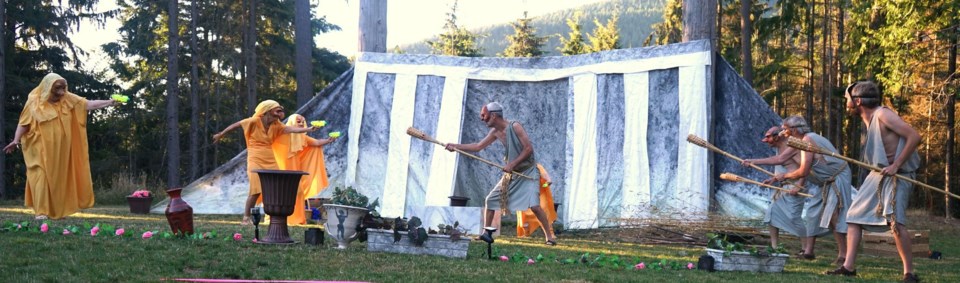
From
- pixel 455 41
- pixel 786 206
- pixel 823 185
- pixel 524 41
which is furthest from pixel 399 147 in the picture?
pixel 455 41

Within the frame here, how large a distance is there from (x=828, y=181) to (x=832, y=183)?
5 cm

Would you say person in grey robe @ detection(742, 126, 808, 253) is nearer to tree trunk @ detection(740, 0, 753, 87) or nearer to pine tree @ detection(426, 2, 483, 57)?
tree trunk @ detection(740, 0, 753, 87)

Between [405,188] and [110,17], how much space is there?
15732 millimetres

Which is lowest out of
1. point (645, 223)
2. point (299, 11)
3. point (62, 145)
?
point (645, 223)

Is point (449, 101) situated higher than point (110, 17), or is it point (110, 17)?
point (110, 17)

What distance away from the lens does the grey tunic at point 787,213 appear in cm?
864

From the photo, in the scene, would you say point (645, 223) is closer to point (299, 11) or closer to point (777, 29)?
point (299, 11)

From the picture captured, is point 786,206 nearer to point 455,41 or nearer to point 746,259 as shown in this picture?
point 746,259

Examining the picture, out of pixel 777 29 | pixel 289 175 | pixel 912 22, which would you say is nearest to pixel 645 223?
pixel 289 175

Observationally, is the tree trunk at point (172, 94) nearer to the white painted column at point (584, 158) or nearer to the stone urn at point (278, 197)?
the white painted column at point (584, 158)

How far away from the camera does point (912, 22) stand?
1645cm

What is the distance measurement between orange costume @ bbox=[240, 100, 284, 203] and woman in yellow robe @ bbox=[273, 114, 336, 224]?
1.33 ft

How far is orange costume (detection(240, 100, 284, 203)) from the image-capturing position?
1028cm

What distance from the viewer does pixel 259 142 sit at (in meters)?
10.4
